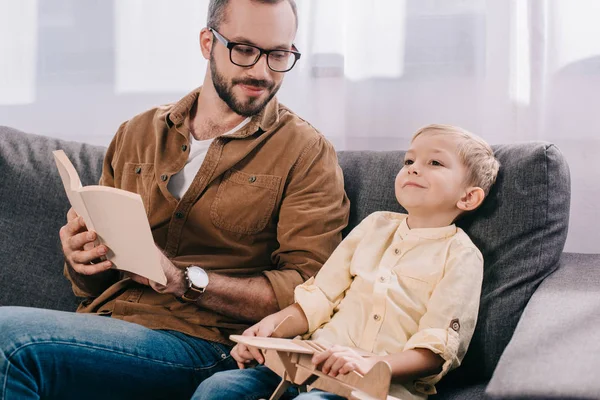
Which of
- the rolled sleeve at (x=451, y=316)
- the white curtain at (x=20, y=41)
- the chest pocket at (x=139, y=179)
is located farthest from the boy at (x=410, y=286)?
the white curtain at (x=20, y=41)

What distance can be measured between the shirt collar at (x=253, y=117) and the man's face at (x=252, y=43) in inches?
0.9

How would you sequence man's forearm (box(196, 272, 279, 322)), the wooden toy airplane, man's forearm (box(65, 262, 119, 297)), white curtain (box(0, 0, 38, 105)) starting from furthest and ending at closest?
1. white curtain (box(0, 0, 38, 105))
2. man's forearm (box(65, 262, 119, 297))
3. man's forearm (box(196, 272, 279, 322))
4. the wooden toy airplane

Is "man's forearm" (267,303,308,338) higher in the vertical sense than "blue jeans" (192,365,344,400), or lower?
higher

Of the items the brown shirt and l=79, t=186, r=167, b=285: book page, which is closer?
l=79, t=186, r=167, b=285: book page

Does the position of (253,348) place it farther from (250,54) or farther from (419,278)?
(250,54)

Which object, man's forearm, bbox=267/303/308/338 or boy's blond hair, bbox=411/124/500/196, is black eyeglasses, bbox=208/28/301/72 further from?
man's forearm, bbox=267/303/308/338

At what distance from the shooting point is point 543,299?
4.72 ft

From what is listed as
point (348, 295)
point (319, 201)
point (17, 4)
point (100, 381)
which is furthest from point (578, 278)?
point (17, 4)

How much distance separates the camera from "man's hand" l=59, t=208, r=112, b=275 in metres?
1.60

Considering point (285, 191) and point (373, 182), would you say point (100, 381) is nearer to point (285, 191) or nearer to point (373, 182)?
point (285, 191)

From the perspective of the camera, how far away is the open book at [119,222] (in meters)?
1.42

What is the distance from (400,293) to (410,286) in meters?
0.03

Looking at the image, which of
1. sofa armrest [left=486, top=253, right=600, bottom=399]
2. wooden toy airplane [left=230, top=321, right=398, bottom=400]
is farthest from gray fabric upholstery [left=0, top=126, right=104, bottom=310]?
sofa armrest [left=486, top=253, right=600, bottom=399]

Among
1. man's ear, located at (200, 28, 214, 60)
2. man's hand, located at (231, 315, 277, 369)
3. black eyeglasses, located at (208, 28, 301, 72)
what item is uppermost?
man's ear, located at (200, 28, 214, 60)
